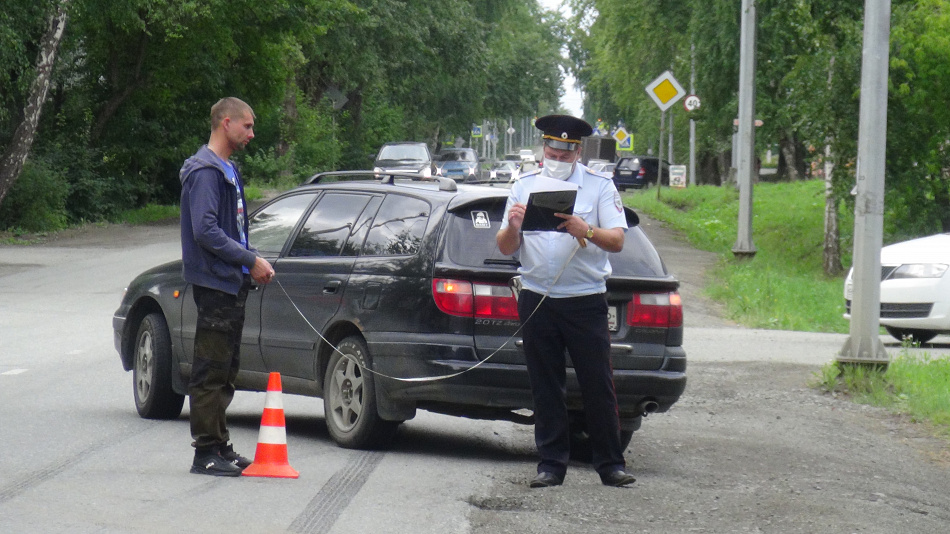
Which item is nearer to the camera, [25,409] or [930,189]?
[25,409]

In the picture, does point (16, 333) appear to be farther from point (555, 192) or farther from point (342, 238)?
point (555, 192)

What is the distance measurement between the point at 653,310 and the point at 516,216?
4.78ft

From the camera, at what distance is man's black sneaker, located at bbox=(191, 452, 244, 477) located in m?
6.92

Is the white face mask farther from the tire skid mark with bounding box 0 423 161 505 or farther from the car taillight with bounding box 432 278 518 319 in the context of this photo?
the tire skid mark with bounding box 0 423 161 505

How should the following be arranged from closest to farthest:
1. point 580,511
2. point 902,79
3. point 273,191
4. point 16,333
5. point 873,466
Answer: point 580,511
point 873,466
point 16,333
point 902,79
point 273,191

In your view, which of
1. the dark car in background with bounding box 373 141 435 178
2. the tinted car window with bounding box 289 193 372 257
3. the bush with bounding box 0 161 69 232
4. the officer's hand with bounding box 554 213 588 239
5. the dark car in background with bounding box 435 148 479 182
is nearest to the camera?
the officer's hand with bounding box 554 213 588 239

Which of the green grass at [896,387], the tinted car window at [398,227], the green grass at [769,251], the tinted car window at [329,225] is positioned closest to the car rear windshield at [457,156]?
the green grass at [769,251]

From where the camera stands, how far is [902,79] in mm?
23859

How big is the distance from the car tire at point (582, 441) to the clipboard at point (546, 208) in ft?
5.84

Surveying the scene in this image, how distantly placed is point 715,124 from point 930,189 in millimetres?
6662

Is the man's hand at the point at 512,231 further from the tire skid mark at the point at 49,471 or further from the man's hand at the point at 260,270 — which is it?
the tire skid mark at the point at 49,471

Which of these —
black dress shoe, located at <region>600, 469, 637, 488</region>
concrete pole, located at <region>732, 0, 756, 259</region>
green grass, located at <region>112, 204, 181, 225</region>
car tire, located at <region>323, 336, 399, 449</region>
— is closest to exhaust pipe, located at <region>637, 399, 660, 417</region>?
black dress shoe, located at <region>600, 469, 637, 488</region>

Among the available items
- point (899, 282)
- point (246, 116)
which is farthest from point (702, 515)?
point (899, 282)

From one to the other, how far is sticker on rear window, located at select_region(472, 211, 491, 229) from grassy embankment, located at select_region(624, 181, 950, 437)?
3985mm
